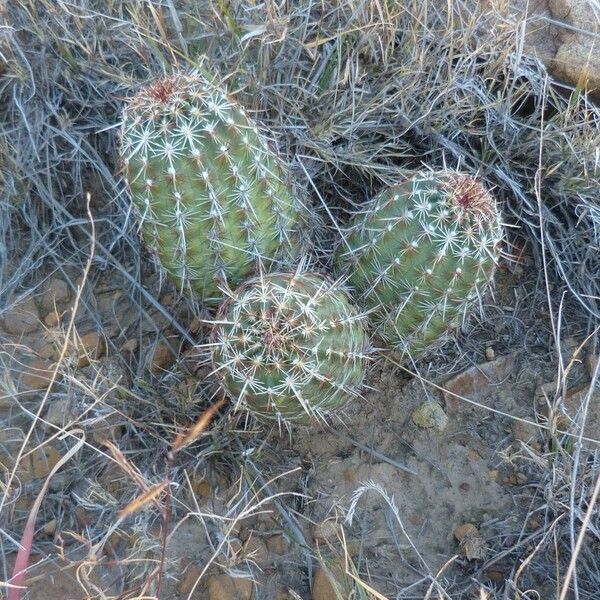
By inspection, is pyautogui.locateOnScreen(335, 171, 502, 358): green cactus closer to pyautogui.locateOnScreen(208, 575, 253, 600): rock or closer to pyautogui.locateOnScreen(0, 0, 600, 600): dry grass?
Answer: pyautogui.locateOnScreen(0, 0, 600, 600): dry grass

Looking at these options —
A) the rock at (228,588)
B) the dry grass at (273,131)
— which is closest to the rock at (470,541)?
the dry grass at (273,131)

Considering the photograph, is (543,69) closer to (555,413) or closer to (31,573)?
(555,413)

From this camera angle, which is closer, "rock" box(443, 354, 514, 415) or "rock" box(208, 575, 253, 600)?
"rock" box(208, 575, 253, 600)

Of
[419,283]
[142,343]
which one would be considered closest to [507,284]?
[419,283]

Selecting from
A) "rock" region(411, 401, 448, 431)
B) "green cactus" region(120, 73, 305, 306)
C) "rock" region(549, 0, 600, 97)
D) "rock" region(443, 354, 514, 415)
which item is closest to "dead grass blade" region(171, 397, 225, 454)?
"green cactus" region(120, 73, 305, 306)

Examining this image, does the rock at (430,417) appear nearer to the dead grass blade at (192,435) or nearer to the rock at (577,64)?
the dead grass blade at (192,435)
